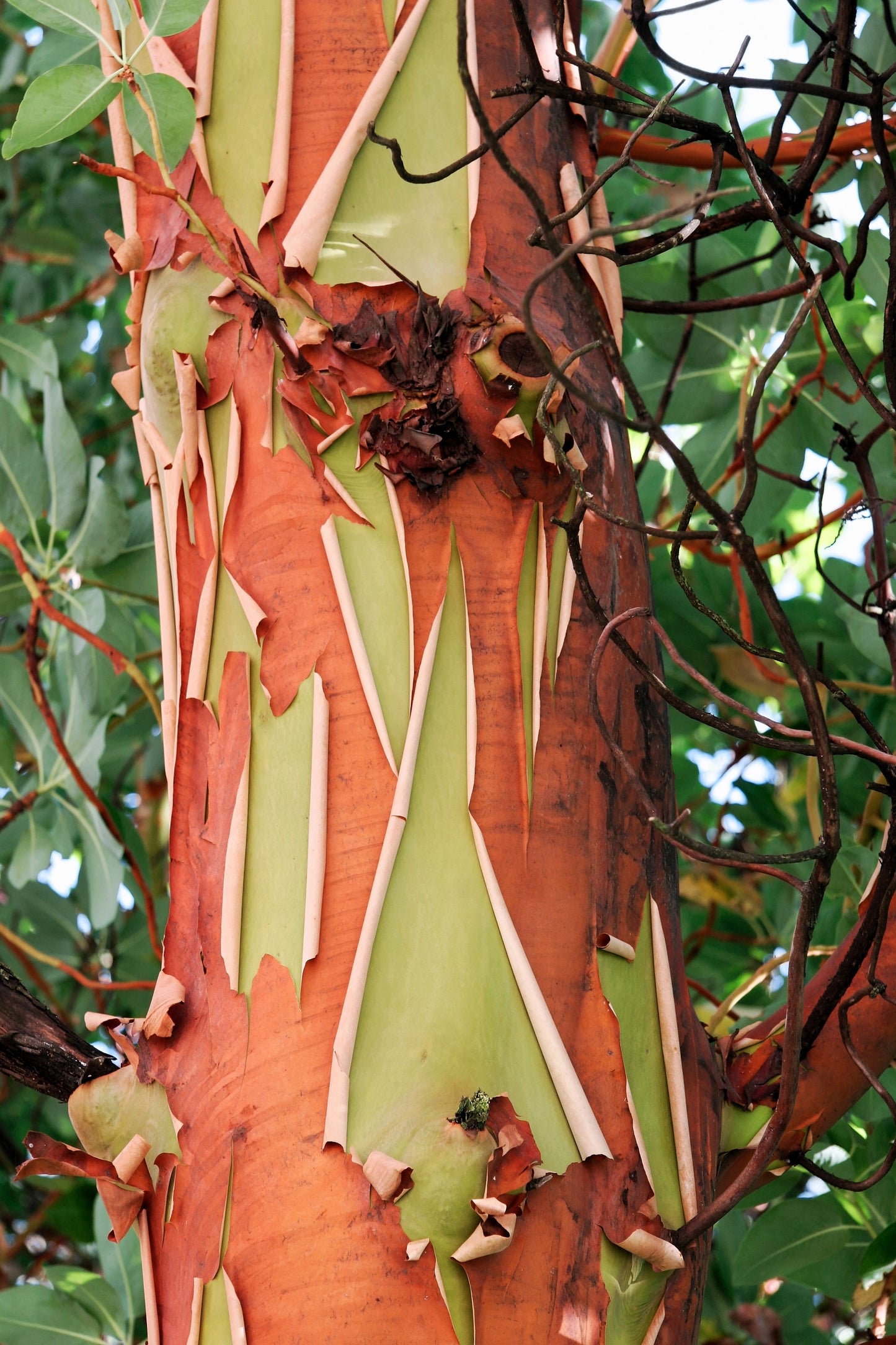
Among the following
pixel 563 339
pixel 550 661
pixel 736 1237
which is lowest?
pixel 736 1237

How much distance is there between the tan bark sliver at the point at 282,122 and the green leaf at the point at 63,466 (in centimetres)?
50

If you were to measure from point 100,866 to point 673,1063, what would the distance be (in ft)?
1.88

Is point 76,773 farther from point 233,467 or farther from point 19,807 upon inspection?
point 233,467

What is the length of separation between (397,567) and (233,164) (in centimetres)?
23

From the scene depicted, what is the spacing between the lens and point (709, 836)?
1.57 metres

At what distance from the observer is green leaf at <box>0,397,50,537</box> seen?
1045 millimetres

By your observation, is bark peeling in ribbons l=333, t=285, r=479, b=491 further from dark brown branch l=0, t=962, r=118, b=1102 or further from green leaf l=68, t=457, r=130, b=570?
green leaf l=68, t=457, r=130, b=570

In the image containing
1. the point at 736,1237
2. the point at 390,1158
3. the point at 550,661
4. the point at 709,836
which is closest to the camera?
the point at 390,1158

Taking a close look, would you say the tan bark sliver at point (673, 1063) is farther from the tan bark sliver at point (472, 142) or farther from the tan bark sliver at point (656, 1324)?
the tan bark sliver at point (472, 142)

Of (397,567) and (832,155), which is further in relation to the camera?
(832,155)

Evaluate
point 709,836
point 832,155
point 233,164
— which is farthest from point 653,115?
point 709,836

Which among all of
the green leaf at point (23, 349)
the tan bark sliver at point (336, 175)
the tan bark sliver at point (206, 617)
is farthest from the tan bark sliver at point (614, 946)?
the green leaf at point (23, 349)

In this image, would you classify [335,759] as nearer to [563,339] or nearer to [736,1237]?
[563,339]

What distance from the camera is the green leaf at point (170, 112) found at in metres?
0.52
